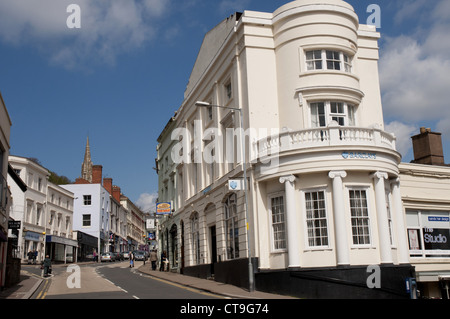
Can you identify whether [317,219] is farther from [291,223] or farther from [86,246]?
[86,246]

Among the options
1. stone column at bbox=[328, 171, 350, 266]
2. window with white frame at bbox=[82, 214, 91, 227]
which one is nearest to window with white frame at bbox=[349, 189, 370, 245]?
stone column at bbox=[328, 171, 350, 266]

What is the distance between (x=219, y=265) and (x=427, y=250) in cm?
1118

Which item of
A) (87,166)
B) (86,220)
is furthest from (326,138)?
(87,166)

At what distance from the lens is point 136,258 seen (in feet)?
221

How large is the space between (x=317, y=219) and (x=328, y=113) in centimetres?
517

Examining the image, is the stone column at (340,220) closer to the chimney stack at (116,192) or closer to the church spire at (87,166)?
the chimney stack at (116,192)

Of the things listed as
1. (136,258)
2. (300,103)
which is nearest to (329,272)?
(300,103)

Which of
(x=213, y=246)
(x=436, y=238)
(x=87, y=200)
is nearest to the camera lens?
(x=436, y=238)

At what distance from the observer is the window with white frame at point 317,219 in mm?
20484

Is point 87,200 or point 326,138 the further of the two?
point 87,200

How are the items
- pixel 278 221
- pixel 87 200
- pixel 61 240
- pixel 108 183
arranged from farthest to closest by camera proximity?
pixel 108 183
pixel 87 200
pixel 61 240
pixel 278 221

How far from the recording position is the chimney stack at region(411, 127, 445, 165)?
29781 mm

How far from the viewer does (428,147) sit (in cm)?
2988
